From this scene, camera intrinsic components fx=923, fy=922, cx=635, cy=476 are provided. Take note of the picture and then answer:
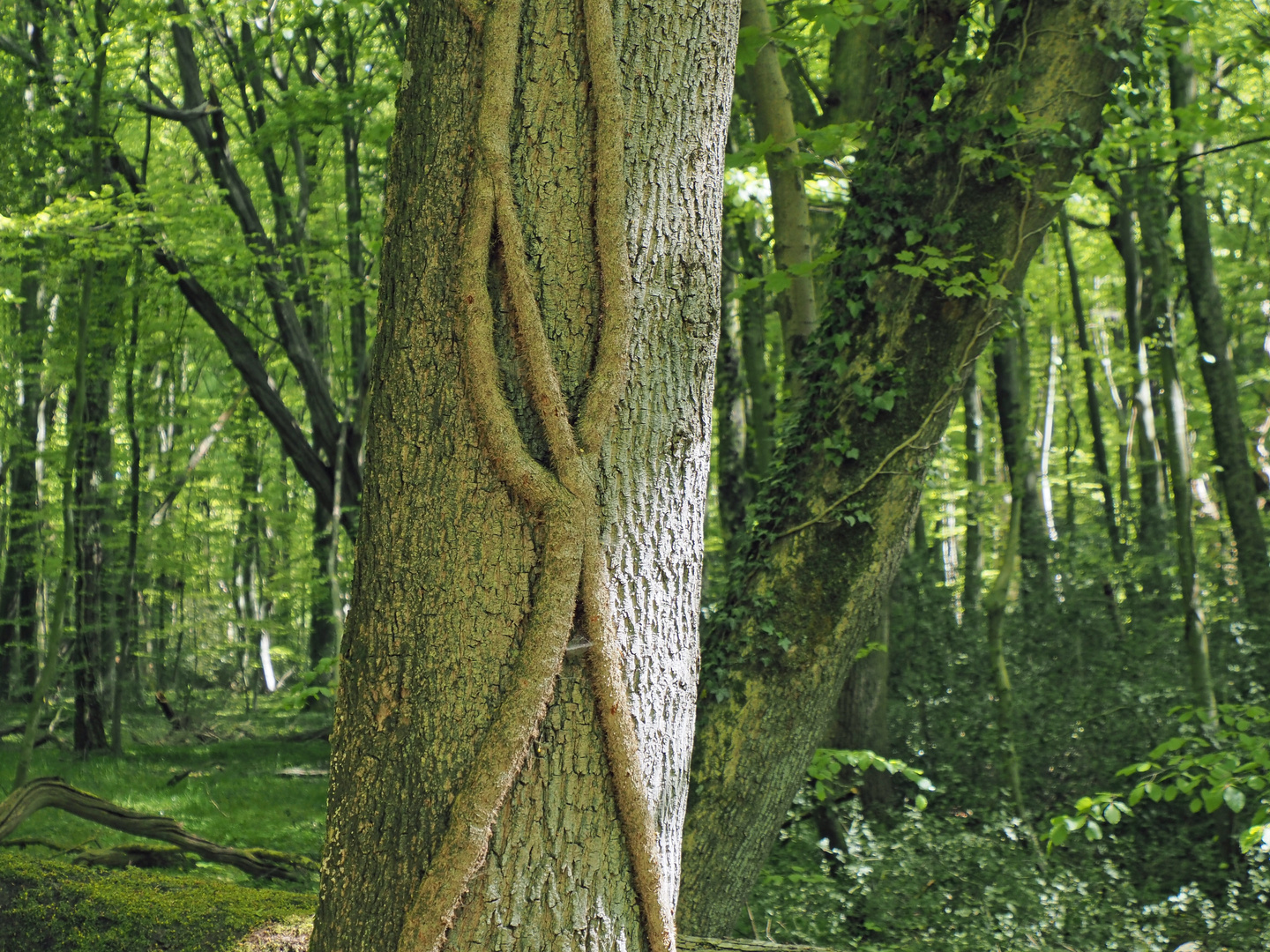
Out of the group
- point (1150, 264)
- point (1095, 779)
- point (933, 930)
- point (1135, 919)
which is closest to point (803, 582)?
point (933, 930)

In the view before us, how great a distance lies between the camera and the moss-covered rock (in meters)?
2.62

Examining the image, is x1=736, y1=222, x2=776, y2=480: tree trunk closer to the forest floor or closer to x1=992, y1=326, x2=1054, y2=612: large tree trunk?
x1=992, y1=326, x2=1054, y2=612: large tree trunk

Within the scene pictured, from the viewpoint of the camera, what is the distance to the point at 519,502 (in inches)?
56.1

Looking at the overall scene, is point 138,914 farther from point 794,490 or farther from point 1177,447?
point 1177,447

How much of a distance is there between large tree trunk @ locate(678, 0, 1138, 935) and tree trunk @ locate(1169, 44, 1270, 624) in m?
6.31

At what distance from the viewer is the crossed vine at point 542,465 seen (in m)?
1.34

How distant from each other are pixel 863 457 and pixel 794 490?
10.0 inches

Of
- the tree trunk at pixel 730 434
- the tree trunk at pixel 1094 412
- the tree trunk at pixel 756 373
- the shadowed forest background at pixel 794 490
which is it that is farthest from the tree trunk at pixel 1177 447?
the tree trunk at pixel 1094 412

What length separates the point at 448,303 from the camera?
4.86ft

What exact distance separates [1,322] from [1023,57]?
54.6 feet

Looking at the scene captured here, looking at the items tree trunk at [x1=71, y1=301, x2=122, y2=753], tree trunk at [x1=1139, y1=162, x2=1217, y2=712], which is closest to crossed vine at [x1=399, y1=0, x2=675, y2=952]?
tree trunk at [x1=1139, y1=162, x2=1217, y2=712]

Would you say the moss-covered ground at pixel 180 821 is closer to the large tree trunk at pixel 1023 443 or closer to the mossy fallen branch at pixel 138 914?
the mossy fallen branch at pixel 138 914

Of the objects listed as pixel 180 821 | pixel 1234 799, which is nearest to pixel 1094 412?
pixel 1234 799

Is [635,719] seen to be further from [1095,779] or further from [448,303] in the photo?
[1095,779]
